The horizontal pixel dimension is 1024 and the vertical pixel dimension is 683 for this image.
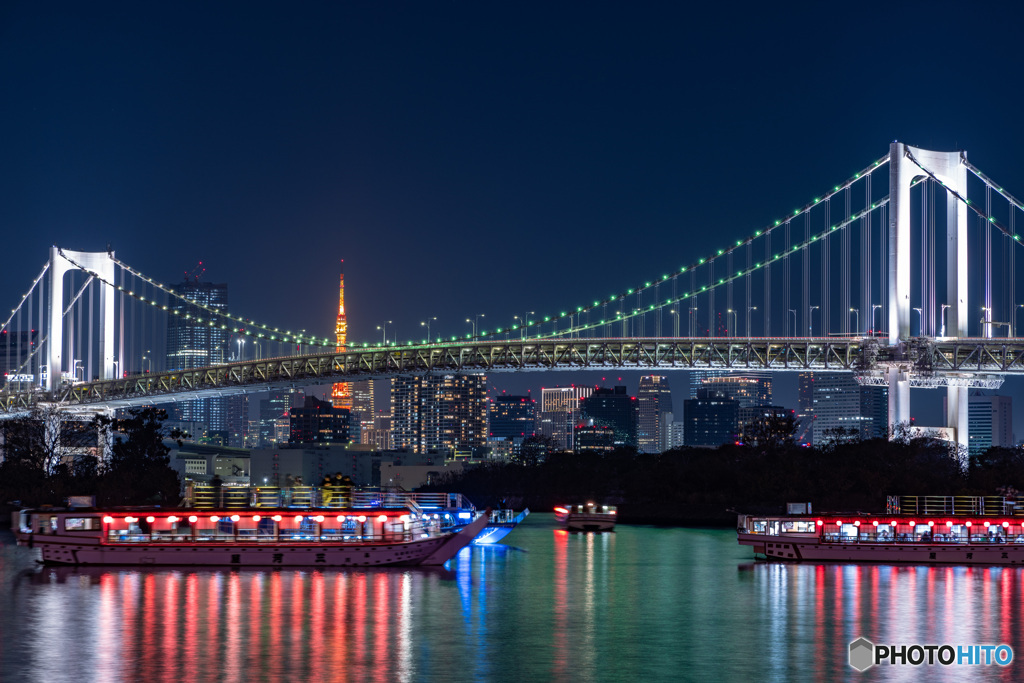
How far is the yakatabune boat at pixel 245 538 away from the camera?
142 ft

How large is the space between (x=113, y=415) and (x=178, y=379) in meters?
5.85

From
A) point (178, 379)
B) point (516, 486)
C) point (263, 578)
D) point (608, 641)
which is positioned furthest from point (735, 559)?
point (516, 486)

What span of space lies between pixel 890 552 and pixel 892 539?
0.71m

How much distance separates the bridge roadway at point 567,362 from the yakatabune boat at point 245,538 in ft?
117

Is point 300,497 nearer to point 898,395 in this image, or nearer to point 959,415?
point 898,395

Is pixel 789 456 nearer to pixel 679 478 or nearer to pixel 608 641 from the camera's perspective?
pixel 679 478

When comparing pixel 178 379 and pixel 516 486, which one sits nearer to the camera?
pixel 178 379

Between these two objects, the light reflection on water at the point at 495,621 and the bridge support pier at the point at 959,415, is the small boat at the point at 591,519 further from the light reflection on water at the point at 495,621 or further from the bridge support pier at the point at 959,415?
the light reflection on water at the point at 495,621

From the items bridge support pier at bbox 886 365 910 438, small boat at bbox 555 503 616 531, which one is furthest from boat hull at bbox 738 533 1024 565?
bridge support pier at bbox 886 365 910 438

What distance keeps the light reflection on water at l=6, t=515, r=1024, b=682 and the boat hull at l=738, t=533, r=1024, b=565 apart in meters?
1.11

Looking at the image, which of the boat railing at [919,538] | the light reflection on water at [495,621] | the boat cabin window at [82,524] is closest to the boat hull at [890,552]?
the boat railing at [919,538]

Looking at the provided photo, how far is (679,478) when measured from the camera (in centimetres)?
9388

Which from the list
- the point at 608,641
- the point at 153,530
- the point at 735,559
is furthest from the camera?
the point at 735,559

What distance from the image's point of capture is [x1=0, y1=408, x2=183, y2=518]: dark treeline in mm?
74938
